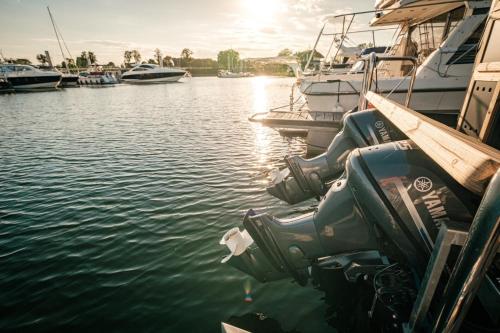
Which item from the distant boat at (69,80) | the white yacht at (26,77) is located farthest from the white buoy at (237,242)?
the distant boat at (69,80)

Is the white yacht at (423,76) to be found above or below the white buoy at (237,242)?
above

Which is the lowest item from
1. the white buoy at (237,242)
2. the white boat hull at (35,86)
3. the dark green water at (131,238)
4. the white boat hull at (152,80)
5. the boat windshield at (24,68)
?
the white boat hull at (152,80)

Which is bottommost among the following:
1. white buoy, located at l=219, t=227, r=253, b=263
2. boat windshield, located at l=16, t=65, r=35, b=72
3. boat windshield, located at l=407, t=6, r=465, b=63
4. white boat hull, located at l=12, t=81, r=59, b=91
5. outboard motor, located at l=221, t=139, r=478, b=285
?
white boat hull, located at l=12, t=81, r=59, b=91

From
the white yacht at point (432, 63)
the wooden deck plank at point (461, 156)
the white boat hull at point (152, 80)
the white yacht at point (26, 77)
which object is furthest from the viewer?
the white boat hull at point (152, 80)

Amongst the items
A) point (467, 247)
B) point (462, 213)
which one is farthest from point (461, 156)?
point (462, 213)

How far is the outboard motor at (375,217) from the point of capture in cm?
189

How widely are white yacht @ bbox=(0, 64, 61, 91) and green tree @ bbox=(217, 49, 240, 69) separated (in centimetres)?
11999

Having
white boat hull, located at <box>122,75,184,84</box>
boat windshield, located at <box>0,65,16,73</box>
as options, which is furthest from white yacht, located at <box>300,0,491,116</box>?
white boat hull, located at <box>122,75,184,84</box>

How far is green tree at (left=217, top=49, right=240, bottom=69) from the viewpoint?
162m

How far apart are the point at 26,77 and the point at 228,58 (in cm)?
12324

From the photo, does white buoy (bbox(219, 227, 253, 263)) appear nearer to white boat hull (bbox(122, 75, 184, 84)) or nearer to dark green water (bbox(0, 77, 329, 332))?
dark green water (bbox(0, 77, 329, 332))

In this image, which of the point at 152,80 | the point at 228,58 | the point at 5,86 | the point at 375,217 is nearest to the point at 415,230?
the point at 375,217

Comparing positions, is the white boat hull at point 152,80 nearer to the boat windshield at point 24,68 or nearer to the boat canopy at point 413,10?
the boat windshield at point 24,68

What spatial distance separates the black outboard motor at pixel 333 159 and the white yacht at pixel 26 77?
57.2 metres
